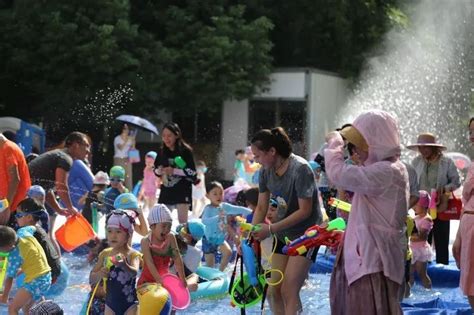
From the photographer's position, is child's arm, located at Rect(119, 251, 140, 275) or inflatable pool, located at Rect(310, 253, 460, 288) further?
inflatable pool, located at Rect(310, 253, 460, 288)

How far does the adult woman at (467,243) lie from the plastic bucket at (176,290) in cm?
204

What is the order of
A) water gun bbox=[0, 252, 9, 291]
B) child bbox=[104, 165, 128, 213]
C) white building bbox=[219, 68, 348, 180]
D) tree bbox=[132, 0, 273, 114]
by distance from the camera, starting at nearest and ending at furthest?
water gun bbox=[0, 252, 9, 291]
child bbox=[104, 165, 128, 213]
tree bbox=[132, 0, 273, 114]
white building bbox=[219, 68, 348, 180]

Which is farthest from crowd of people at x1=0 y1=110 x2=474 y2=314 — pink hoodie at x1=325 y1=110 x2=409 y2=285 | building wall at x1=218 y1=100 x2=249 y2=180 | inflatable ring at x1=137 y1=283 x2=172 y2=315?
building wall at x1=218 y1=100 x2=249 y2=180

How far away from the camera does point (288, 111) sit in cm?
2631

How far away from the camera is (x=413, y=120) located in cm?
2547

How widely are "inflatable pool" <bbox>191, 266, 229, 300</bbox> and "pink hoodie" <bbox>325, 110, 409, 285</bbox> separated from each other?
3.53m

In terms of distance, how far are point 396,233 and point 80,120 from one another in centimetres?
2139

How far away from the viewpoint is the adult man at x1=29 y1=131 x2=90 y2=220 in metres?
8.89

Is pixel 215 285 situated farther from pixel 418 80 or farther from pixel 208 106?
pixel 418 80

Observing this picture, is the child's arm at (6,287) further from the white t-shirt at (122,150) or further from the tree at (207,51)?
the tree at (207,51)

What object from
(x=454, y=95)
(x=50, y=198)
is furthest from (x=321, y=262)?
(x=454, y=95)

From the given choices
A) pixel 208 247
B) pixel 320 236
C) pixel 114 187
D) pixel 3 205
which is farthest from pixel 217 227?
pixel 320 236

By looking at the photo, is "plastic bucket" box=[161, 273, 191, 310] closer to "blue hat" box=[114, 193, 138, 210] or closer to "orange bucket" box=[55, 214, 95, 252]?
"blue hat" box=[114, 193, 138, 210]

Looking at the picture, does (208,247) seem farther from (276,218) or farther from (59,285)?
(276,218)
